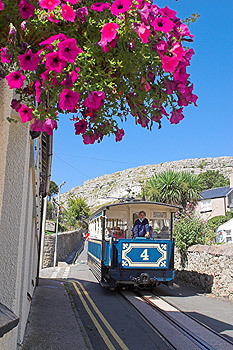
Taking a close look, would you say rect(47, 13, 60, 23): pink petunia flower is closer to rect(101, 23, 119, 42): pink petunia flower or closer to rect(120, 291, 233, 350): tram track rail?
rect(101, 23, 119, 42): pink petunia flower

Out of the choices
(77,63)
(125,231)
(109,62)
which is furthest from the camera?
(125,231)

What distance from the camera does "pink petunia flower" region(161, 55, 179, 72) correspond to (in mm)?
2195

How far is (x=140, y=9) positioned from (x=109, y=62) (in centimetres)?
41

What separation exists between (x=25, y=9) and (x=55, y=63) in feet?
1.57

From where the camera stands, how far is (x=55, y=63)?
6.77ft

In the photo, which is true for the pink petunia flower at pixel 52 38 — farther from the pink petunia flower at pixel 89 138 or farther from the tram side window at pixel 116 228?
the tram side window at pixel 116 228

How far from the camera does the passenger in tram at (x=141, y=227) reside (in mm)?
11789

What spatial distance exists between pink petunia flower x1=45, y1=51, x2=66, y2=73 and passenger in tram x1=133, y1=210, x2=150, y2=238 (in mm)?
9971

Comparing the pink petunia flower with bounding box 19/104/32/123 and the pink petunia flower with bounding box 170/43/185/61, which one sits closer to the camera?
the pink petunia flower with bounding box 170/43/185/61

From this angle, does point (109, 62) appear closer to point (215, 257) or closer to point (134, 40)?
point (134, 40)

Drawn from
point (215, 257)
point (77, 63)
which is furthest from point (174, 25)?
point (215, 257)

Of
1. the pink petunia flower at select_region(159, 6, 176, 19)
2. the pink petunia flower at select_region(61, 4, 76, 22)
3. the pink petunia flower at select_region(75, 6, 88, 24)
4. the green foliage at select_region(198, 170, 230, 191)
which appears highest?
the green foliage at select_region(198, 170, 230, 191)

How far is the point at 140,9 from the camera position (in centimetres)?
224

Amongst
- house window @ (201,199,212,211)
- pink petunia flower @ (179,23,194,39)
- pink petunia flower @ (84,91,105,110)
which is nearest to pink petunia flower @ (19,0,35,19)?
pink petunia flower @ (84,91,105,110)
